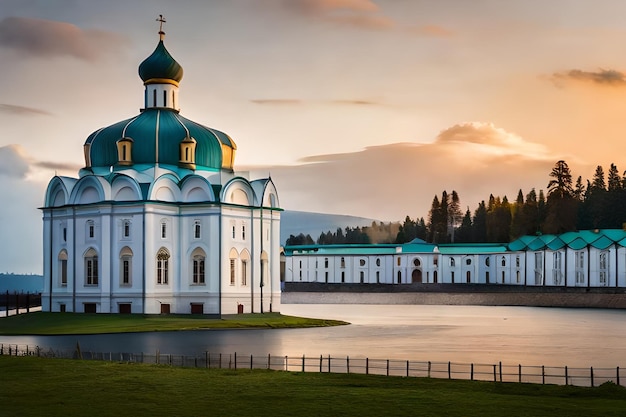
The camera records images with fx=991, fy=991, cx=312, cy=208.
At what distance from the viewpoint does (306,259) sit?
15988 centimetres

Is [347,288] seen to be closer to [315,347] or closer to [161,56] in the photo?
[161,56]

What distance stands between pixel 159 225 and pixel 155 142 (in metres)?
6.38

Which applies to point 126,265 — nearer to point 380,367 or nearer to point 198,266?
point 198,266

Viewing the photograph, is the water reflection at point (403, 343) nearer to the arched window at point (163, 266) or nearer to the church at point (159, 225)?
the church at point (159, 225)

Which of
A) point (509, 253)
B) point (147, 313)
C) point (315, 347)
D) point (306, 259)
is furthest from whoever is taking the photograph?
point (306, 259)

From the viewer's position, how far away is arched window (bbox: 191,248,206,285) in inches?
2478

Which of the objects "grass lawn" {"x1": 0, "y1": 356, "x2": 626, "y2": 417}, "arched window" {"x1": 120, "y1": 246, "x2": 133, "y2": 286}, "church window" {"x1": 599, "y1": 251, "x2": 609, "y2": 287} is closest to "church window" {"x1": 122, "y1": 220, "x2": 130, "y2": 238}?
"arched window" {"x1": 120, "y1": 246, "x2": 133, "y2": 286}

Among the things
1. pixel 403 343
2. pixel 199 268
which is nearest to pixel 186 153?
pixel 199 268

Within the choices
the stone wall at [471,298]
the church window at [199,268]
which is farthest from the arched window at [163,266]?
the stone wall at [471,298]

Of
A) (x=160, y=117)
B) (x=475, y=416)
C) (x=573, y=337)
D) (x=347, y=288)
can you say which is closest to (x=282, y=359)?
(x=475, y=416)

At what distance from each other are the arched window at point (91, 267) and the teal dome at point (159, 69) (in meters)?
13.2

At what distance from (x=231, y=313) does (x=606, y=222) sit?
90397 millimetres

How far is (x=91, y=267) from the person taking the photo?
62.3 meters

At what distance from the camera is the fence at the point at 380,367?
31.0 meters
